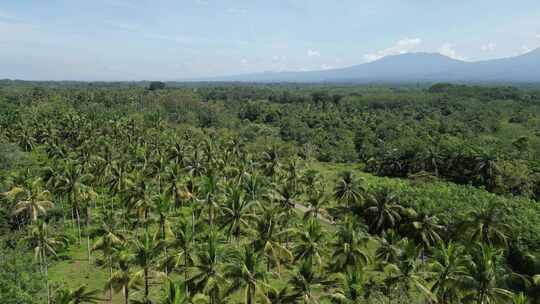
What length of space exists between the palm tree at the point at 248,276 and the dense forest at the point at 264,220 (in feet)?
0.33

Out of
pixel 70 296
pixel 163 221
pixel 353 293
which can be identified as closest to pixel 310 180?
pixel 163 221

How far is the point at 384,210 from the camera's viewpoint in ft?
158

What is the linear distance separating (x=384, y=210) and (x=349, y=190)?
5603 millimetres

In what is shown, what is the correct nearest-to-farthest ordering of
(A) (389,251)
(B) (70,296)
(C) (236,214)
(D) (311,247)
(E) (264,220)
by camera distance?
(B) (70,296) < (A) (389,251) < (D) (311,247) < (E) (264,220) < (C) (236,214)

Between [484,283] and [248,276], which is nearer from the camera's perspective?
[484,283]

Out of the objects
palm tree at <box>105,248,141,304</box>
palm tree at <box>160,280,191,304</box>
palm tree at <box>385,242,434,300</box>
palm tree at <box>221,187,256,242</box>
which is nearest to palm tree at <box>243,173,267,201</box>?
palm tree at <box>221,187,256,242</box>

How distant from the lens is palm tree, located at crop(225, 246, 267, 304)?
28.5m

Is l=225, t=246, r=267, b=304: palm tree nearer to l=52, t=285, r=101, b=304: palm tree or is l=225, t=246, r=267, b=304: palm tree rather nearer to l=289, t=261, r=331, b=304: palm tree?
l=289, t=261, r=331, b=304: palm tree

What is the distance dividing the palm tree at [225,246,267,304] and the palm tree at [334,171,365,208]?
2499 cm

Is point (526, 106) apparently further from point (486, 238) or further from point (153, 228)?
point (153, 228)

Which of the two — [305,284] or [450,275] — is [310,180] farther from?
[450,275]

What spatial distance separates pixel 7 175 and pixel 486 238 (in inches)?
2440

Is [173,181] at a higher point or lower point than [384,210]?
higher

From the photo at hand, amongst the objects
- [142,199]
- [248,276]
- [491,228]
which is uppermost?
[142,199]
